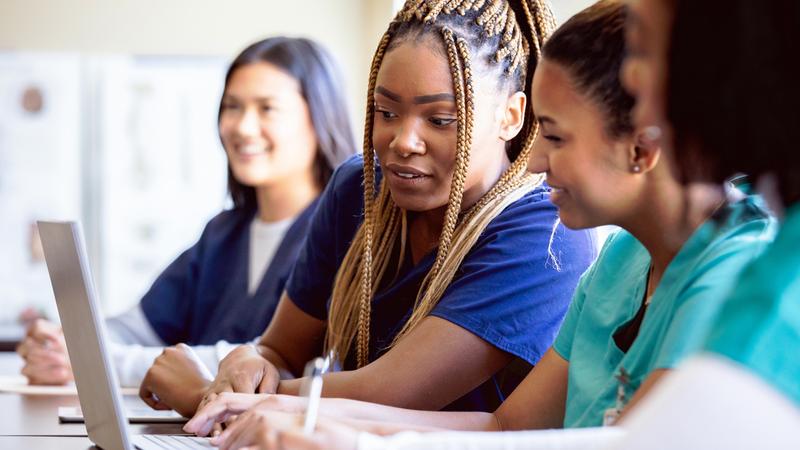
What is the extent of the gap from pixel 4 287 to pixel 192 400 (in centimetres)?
247

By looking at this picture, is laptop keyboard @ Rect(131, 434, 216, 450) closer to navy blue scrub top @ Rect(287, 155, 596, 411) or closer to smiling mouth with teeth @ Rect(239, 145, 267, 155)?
navy blue scrub top @ Rect(287, 155, 596, 411)

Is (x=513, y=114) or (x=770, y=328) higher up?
(x=513, y=114)

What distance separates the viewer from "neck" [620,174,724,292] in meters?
1.12

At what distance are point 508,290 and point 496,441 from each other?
60 centimetres

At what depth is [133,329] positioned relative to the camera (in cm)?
248

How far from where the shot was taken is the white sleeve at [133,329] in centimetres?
246

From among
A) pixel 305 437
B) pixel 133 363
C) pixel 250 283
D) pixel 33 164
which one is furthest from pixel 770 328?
pixel 33 164

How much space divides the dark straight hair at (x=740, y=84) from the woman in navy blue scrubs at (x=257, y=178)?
5.65 feet

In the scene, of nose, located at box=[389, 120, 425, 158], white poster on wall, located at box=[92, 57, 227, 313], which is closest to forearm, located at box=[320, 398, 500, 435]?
nose, located at box=[389, 120, 425, 158]

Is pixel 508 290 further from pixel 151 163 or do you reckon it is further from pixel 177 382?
pixel 151 163

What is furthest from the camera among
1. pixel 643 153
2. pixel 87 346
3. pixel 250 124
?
pixel 250 124

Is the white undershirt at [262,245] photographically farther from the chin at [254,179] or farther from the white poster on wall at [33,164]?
the white poster on wall at [33,164]

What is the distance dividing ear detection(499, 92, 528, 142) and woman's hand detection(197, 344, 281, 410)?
18.9 inches

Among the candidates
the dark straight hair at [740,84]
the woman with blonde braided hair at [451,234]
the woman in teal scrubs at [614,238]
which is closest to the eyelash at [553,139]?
the woman in teal scrubs at [614,238]
